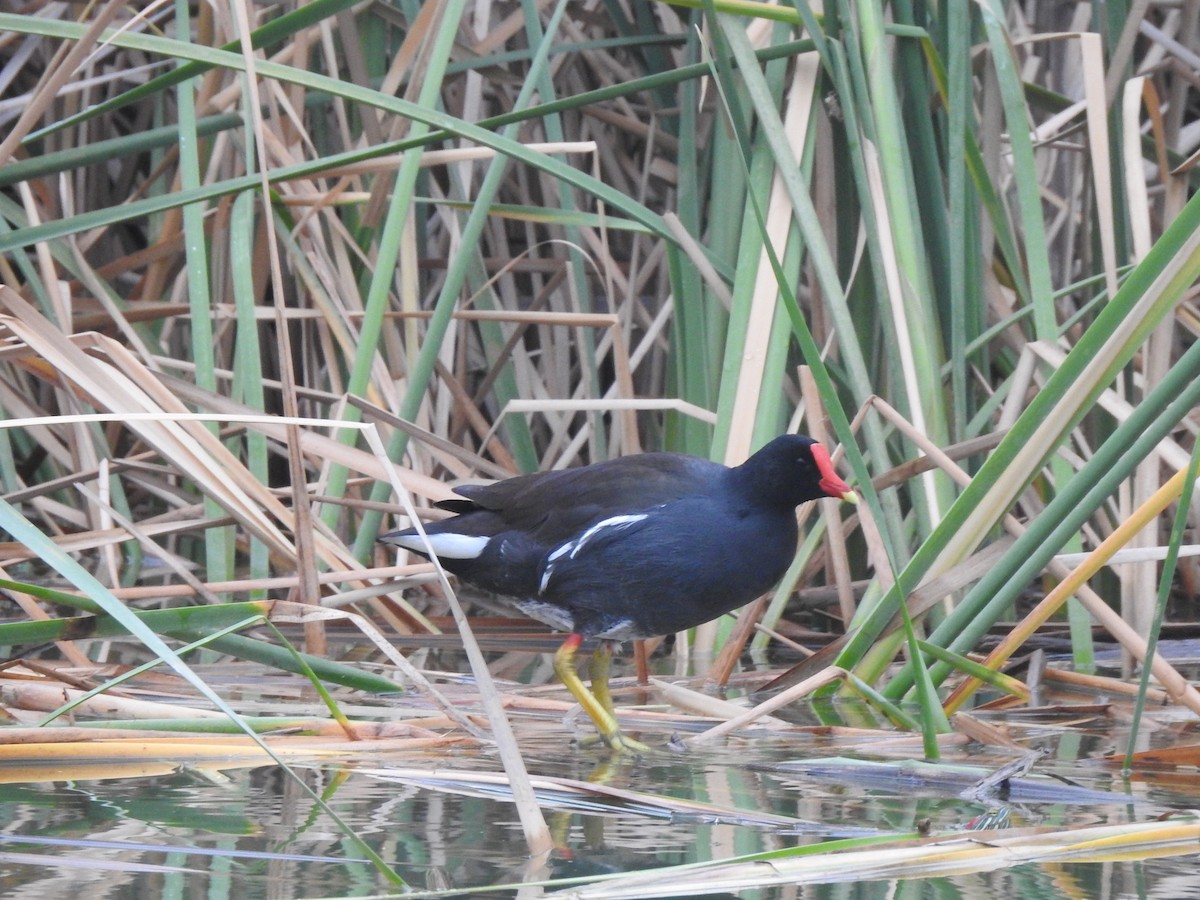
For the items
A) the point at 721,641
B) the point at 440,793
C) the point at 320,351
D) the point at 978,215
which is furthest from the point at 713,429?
the point at 440,793

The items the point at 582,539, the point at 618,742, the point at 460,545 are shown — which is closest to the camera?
the point at 618,742

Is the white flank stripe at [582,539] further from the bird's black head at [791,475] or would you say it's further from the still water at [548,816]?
the still water at [548,816]

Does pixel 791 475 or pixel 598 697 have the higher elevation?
pixel 791 475

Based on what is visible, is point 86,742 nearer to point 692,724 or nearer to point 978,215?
point 692,724

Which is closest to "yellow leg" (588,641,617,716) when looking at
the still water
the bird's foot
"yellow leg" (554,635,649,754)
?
"yellow leg" (554,635,649,754)

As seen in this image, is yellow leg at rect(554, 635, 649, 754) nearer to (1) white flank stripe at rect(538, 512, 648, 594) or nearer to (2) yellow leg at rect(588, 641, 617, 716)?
(2) yellow leg at rect(588, 641, 617, 716)

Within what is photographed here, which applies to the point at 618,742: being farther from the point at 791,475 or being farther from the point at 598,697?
the point at 791,475

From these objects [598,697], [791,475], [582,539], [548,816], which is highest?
[791,475]

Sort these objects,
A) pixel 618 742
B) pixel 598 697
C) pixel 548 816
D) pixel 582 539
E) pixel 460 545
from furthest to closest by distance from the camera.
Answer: pixel 460 545
pixel 582 539
pixel 598 697
pixel 618 742
pixel 548 816

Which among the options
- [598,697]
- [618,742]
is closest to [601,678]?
[598,697]

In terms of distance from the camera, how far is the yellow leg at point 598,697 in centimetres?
203

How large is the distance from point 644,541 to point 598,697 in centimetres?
26

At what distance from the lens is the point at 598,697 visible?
2.33 metres

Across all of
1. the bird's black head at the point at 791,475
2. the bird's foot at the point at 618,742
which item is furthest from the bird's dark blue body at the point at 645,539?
the bird's foot at the point at 618,742
